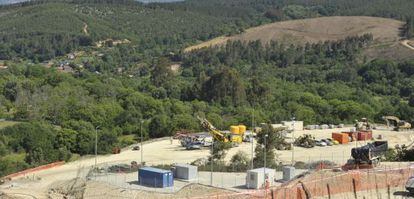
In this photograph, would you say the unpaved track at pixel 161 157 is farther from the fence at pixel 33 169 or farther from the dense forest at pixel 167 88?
the dense forest at pixel 167 88

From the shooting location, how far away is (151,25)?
191 metres

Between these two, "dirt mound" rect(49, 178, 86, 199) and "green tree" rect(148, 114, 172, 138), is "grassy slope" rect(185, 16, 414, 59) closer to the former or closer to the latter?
"green tree" rect(148, 114, 172, 138)

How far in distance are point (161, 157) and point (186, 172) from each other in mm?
13692

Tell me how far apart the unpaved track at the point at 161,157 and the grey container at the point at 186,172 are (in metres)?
6.27

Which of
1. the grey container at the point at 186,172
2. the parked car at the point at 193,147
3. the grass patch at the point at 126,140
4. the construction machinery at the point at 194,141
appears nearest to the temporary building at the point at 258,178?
the grey container at the point at 186,172

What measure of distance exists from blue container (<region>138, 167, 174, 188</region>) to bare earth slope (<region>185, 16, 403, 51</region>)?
107009 mm

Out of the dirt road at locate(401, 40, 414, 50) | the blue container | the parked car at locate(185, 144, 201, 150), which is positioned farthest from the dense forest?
the blue container

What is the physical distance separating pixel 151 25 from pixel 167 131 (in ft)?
429

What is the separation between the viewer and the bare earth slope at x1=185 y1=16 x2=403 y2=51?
5679 inches

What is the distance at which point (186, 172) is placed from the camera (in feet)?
124

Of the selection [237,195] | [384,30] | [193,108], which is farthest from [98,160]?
[384,30]

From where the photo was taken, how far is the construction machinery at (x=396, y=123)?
6594 cm

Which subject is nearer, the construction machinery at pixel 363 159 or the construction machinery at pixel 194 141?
the construction machinery at pixel 363 159

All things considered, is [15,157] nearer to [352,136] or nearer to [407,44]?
[352,136]
